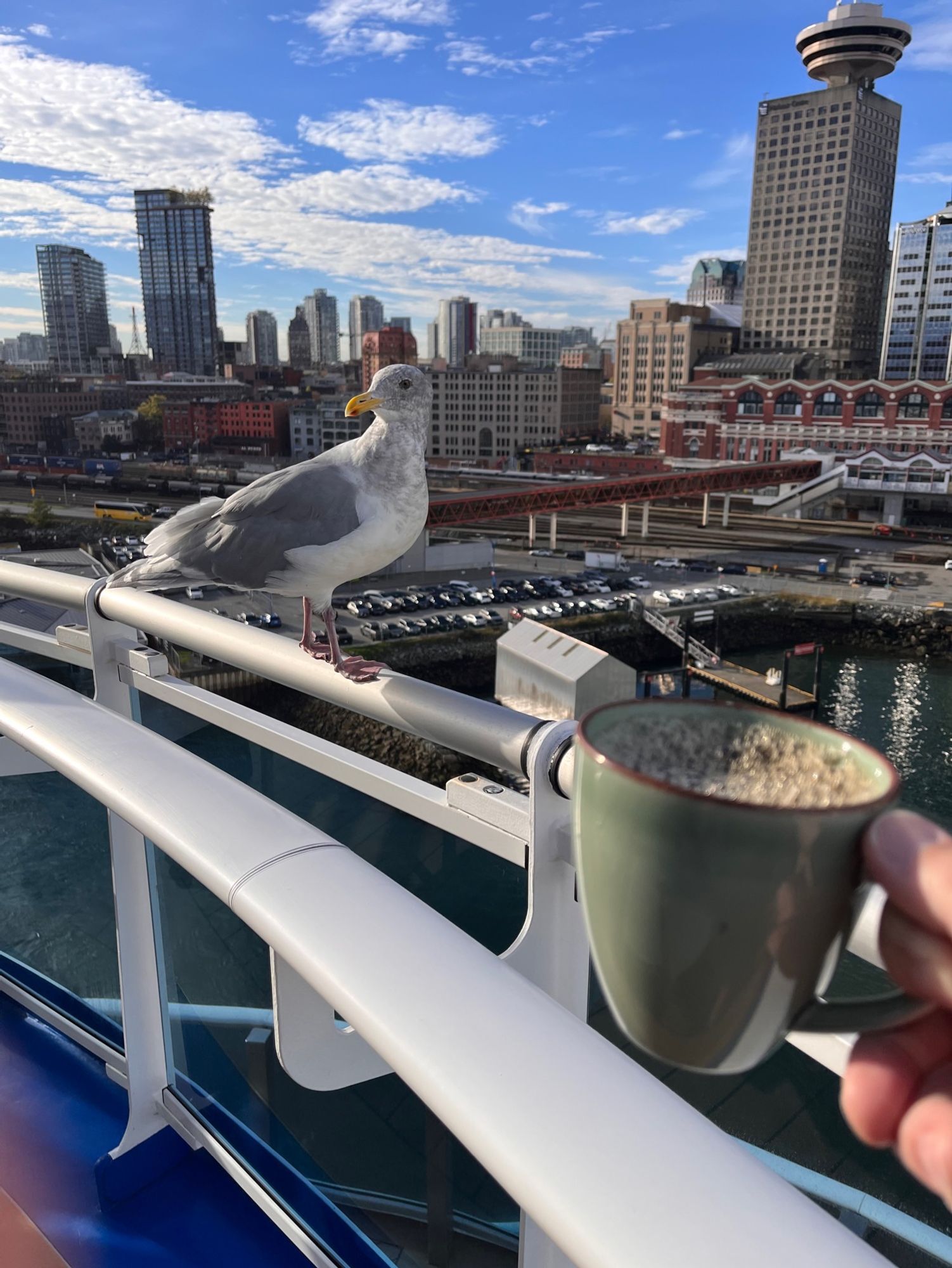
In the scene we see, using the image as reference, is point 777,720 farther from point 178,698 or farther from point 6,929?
point 6,929

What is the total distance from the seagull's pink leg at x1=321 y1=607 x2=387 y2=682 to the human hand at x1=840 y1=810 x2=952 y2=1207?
2.46ft

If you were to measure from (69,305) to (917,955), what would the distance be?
69.3 m

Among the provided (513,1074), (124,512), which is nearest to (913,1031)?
(513,1074)

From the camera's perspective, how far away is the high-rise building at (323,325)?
8000 centimetres

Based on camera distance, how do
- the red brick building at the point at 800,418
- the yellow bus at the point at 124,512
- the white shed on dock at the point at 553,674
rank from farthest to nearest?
the red brick building at the point at 800,418 → the yellow bus at the point at 124,512 → the white shed on dock at the point at 553,674

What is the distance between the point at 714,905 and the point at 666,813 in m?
0.03

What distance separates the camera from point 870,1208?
1.00 metres

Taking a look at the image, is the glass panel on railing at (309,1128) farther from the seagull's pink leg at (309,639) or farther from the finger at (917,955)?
the finger at (917,955)

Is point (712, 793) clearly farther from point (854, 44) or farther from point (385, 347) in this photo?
A: point (854, 44)

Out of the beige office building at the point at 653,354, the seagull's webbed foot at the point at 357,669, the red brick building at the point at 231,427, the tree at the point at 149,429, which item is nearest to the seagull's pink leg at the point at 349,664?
the seagull's webbed foot at the point at 357,669

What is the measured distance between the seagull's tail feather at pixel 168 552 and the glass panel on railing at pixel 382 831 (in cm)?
29

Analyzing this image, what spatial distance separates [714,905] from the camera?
29cm

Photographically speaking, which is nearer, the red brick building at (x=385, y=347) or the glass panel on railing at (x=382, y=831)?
the glass panel on railing at (x=382, y=831)

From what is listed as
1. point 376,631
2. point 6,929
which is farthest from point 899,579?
point 6,929
